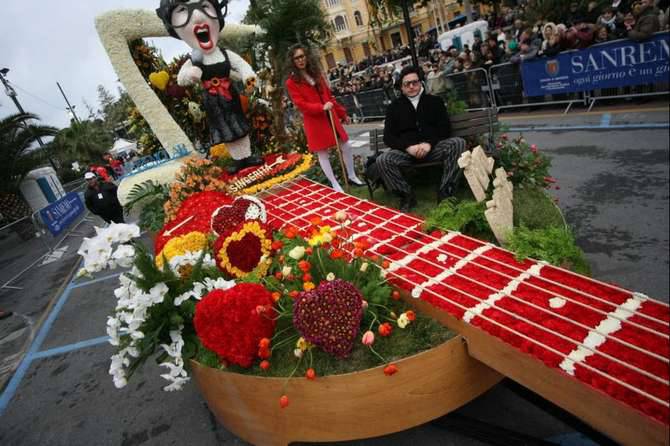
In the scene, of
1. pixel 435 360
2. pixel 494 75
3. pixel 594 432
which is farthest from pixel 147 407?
pixel 494 75

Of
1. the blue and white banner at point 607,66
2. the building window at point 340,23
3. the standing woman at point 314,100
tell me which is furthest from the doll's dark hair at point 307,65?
the building window at point 340,23

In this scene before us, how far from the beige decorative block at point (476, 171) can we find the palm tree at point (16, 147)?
16.2m

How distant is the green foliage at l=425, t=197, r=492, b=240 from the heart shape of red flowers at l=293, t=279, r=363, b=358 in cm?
110

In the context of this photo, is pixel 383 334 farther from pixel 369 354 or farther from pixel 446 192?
pixel 446 192

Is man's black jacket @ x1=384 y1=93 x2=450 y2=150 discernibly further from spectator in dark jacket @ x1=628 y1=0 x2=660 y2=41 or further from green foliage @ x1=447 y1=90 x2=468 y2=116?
spectator in dark jacket @ x1=628 y1=0 x2=660 y2=41

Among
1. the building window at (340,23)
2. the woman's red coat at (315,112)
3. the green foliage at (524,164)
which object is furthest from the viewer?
the building window at (340,23)

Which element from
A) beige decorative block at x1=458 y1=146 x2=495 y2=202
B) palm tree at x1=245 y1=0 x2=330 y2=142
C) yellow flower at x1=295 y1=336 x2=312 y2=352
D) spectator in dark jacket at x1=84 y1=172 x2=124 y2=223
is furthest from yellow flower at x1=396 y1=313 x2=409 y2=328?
palm tree at x1=245 y1=0 x2=330 y2=142

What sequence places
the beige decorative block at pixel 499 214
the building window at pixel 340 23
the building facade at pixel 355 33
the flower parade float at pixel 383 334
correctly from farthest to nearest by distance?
the building window at pixel 340 23
the building facade at pixel 355 33
the beige decorative block at pixel 499 214
the flower parade float at pixel 383 334

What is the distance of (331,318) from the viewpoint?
2021 millimetres

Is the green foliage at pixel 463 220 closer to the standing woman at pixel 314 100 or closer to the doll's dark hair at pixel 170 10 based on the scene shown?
the standing woman at pixel 314 100

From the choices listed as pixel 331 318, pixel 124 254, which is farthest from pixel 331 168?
pixel 331 318

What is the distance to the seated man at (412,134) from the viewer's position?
12.1 ft

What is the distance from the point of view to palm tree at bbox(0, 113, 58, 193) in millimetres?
13906

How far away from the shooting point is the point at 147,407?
3447 mm
